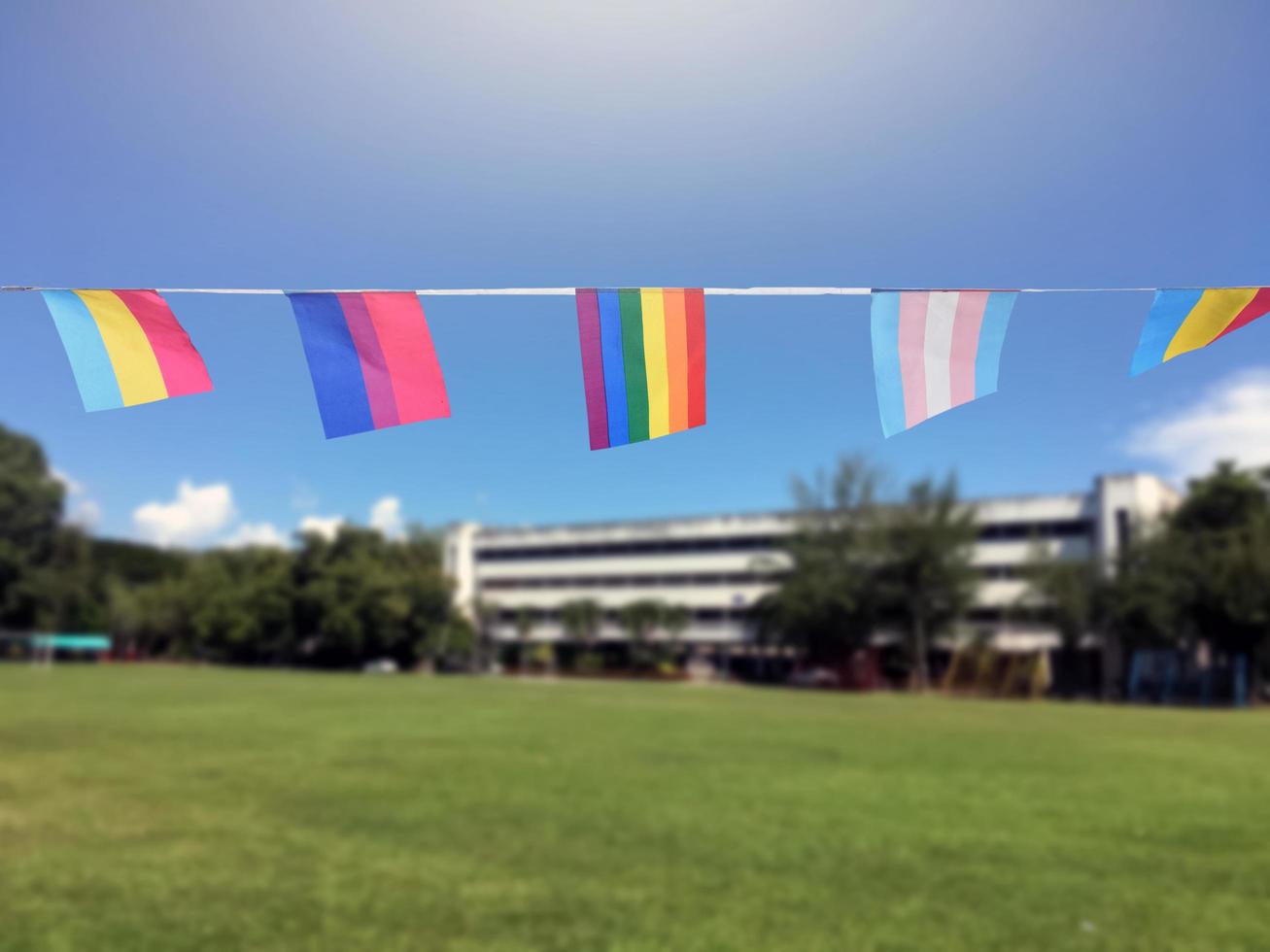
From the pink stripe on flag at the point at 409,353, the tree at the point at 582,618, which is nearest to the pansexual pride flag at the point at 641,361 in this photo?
the pink stripe on flag at the point at 409,353

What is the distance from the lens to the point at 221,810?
10.9 meters

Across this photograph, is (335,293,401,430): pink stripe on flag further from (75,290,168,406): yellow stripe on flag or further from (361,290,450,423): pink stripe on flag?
(75,290,168,406): yellow stripe on flag

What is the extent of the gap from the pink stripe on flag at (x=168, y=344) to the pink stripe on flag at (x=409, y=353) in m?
0.61

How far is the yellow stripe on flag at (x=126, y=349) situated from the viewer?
337cm

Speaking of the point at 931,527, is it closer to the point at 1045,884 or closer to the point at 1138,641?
the point at 1138,641

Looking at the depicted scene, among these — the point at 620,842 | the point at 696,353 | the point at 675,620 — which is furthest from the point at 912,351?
the point at 675,620

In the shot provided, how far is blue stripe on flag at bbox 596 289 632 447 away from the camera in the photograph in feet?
11.6

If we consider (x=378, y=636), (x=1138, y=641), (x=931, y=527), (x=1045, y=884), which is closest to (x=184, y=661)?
(x=378, y=636)

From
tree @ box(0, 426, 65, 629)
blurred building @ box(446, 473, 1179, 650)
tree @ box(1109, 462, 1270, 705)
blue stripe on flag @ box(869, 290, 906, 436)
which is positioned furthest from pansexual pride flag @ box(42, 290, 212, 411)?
tree @ box(0, 426, 65, 629)

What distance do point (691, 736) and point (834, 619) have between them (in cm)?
3938

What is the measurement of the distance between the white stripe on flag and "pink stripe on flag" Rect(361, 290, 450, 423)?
→ 1683 mm

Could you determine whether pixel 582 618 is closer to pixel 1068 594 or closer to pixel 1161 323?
pixel 1068 594

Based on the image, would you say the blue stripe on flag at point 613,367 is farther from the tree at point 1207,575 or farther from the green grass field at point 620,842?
the tree at point 1207,575

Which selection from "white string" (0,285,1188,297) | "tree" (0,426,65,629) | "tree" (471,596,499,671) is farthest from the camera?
"tree" (471,596,499,671)
